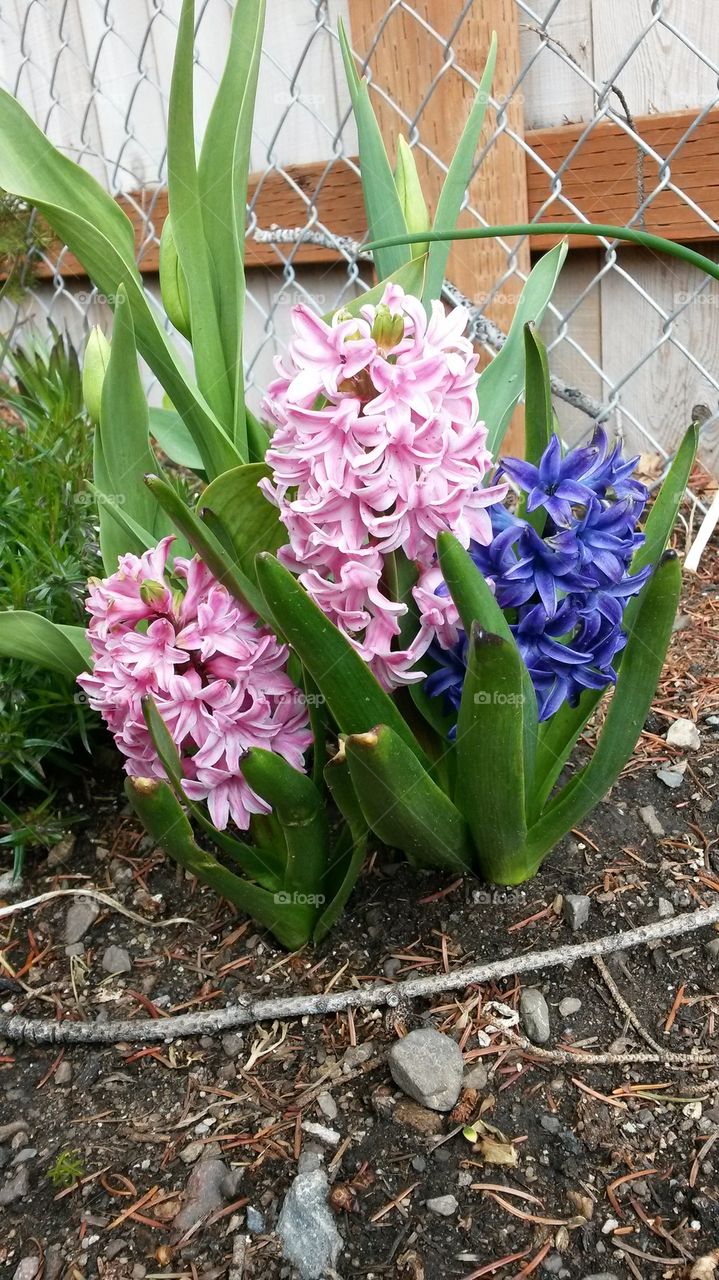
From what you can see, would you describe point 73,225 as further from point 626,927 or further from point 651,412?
point 651,412

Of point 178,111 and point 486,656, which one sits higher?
point 178,111

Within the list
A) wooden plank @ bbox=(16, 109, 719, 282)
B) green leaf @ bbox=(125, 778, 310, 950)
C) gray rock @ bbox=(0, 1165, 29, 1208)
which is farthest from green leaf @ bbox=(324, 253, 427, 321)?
wooden plank @ bbox=(16, 109, 719, 282)

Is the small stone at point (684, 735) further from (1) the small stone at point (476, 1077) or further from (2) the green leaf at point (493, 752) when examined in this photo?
(1) the small stone at point (476, 1077)

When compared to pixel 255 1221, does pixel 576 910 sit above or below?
above

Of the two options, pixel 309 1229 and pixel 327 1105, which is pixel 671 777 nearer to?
pixel 327 1105

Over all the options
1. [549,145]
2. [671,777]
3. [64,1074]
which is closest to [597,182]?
[549,145]

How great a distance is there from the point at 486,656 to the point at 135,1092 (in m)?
0.65

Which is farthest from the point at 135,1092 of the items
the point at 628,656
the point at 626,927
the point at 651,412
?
the point at 651,412

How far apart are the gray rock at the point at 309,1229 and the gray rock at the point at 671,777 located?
692 millimetres

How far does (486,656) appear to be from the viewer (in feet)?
2.78

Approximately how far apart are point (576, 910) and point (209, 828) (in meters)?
0.43

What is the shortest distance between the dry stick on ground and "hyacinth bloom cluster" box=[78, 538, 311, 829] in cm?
22

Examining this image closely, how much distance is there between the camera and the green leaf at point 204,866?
95 cm

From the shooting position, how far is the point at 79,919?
4.35 feet
